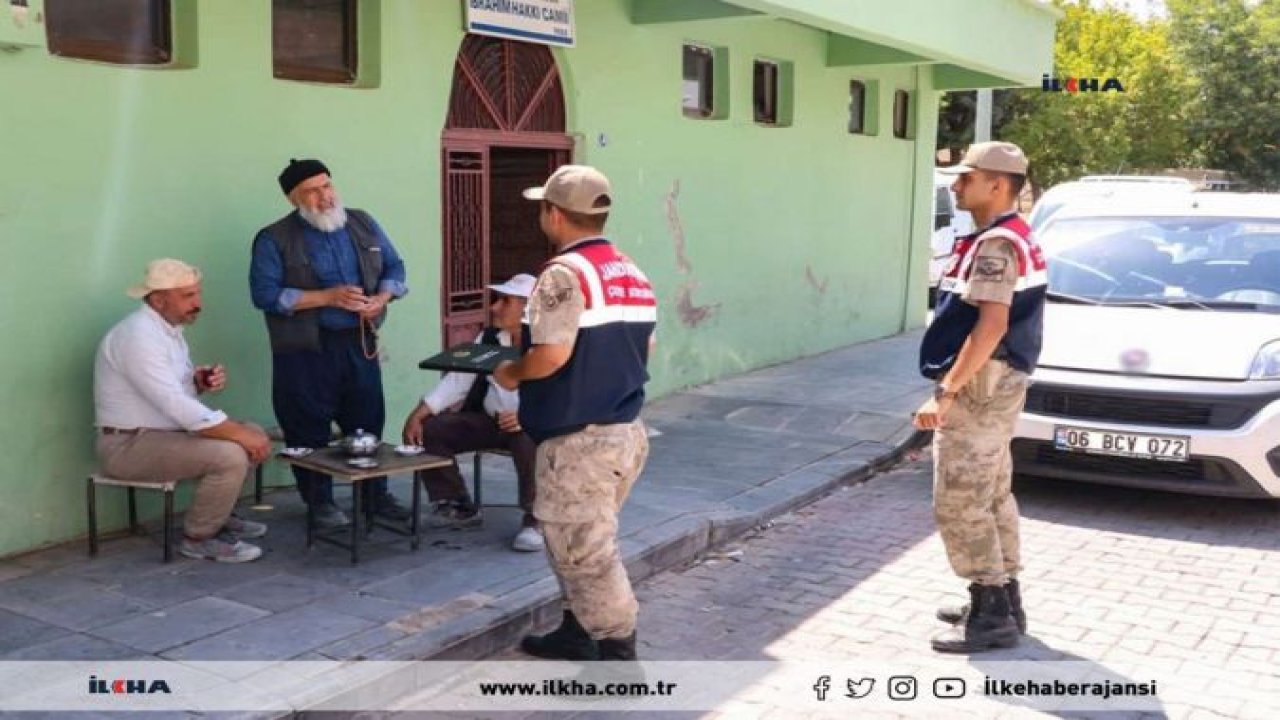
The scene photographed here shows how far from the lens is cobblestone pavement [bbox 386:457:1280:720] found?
4566mm

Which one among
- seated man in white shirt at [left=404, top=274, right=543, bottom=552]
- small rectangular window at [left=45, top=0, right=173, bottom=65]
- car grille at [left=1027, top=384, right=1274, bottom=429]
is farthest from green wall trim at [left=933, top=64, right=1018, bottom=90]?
small rectangular window at [left=45, top=0, right=173, bottom=65]

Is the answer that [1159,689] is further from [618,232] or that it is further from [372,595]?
[618,232]

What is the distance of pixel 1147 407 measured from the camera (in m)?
6.37

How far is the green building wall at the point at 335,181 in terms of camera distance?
16.9 feet

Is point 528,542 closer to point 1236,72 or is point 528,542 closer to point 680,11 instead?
point 680,11

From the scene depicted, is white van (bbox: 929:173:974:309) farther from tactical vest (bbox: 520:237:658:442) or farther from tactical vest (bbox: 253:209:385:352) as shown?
tactical vest (bbox: 520:237:658:442)

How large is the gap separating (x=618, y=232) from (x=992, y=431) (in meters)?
4.72

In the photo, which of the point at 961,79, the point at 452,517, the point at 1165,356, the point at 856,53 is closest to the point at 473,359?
the point at 452,517

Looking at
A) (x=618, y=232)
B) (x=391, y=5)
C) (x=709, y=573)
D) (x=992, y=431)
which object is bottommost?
(x=709, y=573)

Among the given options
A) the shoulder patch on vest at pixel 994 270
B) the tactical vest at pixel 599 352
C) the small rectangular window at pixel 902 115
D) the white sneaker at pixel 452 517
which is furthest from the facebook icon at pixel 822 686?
the small rectangular window at pixel 902 115

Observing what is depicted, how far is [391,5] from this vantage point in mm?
6691

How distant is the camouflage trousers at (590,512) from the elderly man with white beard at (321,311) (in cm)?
170

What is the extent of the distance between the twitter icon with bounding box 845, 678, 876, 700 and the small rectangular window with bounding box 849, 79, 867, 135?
9167 millimetres

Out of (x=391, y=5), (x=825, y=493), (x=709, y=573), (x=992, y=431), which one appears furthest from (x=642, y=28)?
(x=992, y=431)
